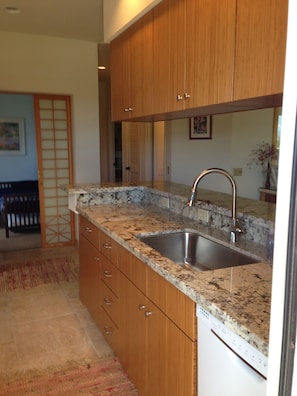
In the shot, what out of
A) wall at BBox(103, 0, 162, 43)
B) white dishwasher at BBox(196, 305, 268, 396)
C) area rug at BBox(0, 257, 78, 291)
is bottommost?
area rug at BBox(0, 257, 78, 291)

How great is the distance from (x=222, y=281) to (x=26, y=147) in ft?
21.3

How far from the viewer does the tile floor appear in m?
2.33

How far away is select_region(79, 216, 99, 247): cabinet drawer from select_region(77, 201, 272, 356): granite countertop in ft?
0.58

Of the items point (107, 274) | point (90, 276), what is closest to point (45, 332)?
point (90, 276)

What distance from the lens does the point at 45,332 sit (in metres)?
2.70

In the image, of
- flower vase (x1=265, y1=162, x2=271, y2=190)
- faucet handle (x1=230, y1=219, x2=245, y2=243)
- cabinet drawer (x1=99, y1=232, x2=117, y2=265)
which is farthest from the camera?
flower vase (x1=265, y1=162, x2=271, y2=190)

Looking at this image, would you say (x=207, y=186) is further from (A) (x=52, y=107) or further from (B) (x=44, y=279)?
(A) (x=52, y=107)

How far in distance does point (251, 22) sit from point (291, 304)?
1.27 meters

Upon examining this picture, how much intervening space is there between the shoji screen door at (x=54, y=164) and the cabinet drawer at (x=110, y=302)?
2.72 metres

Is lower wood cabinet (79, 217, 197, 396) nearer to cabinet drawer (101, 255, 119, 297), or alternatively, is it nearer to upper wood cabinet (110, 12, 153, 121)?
cabinet drawer (101, 255, 119, 297)

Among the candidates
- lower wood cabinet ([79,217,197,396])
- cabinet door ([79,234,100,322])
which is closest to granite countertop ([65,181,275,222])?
cabinet door ([79,234,100,322])

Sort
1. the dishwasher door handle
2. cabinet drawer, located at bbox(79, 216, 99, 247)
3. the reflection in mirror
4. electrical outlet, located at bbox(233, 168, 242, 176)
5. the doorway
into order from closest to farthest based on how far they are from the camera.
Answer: the dishwasher door handle → cabinet drawer, located at bbox(79, 216, 99, 247) → the reflection in mirror → electrical outlet, located at bbox(233, 168, 242, 176) → the doorway

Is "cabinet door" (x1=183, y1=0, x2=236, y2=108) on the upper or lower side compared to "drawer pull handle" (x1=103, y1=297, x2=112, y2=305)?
upper

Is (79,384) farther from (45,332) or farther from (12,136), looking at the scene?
(12,136)
